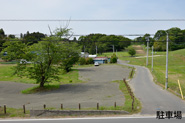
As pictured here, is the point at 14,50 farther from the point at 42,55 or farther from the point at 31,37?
the point at 31,37

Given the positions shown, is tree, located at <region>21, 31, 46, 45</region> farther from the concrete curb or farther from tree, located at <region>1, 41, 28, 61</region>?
the concrete curb

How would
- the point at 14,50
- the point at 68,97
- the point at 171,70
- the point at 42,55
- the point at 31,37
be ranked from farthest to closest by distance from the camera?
the point at 31,37
the point at 171,70
the point at 14,50
the point at 42,55
the point at 68,97

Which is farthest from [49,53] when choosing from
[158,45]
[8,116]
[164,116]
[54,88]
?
[158,45]

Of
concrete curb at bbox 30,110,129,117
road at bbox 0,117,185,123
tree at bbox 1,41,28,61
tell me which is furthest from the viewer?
tree at bbox 1,41,28,61

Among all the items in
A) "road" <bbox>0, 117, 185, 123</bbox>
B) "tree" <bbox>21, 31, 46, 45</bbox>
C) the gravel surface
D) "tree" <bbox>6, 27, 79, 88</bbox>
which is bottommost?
the gravel surface

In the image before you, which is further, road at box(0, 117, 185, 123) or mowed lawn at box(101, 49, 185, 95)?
mowed lawn at box(101, 49, 185, 95)

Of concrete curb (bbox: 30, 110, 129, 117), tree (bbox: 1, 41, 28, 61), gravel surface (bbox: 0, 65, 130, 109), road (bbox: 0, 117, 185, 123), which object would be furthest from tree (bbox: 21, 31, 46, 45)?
road (bbox: 0, 117, 185, 123)

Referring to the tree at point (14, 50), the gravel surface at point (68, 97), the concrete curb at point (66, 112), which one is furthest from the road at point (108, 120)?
the tree at point (14, 50)

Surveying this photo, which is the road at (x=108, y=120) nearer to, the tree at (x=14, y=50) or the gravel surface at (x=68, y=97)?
the gravel surface at (x=68, y=97)

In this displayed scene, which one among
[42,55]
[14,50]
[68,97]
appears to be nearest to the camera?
[68,97]

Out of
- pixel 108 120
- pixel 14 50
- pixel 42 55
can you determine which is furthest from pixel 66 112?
pixel 14 50

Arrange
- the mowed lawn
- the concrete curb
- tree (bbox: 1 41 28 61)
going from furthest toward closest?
the mowed lawn → tree (bbox: 1 41 28 61) → the concrete curb

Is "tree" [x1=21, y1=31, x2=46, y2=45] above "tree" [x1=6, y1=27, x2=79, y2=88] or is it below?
above

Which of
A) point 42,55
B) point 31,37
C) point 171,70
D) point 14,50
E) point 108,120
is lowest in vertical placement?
point 171,70
